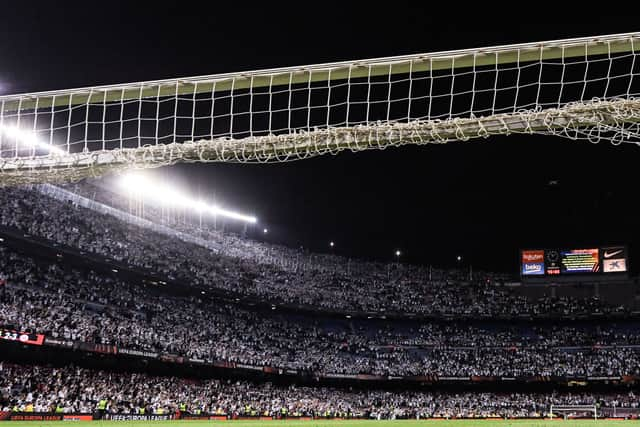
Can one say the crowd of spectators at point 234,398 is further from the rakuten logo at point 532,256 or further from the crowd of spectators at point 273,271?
the rakuten logo at point 532,256

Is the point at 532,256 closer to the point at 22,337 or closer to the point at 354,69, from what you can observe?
the point at 22,337

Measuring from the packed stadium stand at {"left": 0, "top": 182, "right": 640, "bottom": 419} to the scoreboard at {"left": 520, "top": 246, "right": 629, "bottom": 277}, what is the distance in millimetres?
4170

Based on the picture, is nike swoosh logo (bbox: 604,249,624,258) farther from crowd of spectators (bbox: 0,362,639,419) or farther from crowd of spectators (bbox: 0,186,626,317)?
crowd of spectators (bbox: 0,362,639,419)

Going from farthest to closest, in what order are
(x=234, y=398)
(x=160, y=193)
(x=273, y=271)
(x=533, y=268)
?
(x=273, y=271), (x=533, y=268), (x=160, y=193), (x=234, y=398)

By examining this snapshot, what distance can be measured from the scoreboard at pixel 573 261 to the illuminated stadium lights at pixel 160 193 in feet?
133

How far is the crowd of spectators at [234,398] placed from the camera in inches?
1313

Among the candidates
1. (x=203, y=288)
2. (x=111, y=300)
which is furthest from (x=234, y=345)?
(x=111, y=300)

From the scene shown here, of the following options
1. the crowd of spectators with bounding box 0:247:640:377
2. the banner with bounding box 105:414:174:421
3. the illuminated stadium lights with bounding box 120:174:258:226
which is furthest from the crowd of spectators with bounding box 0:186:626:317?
the banner with bounding box 105:414:174:421

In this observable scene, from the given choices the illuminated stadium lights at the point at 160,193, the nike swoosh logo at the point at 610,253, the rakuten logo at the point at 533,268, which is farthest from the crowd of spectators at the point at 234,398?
the illuminated stadium lights at the point at 160,193

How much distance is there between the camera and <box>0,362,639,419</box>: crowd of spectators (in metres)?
33.3

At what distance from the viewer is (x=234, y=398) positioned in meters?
47.4

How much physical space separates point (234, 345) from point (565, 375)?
3284 cm

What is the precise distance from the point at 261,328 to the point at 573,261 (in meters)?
37.1

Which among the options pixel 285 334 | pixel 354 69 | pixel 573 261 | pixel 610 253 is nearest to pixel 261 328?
pixel 285 334
